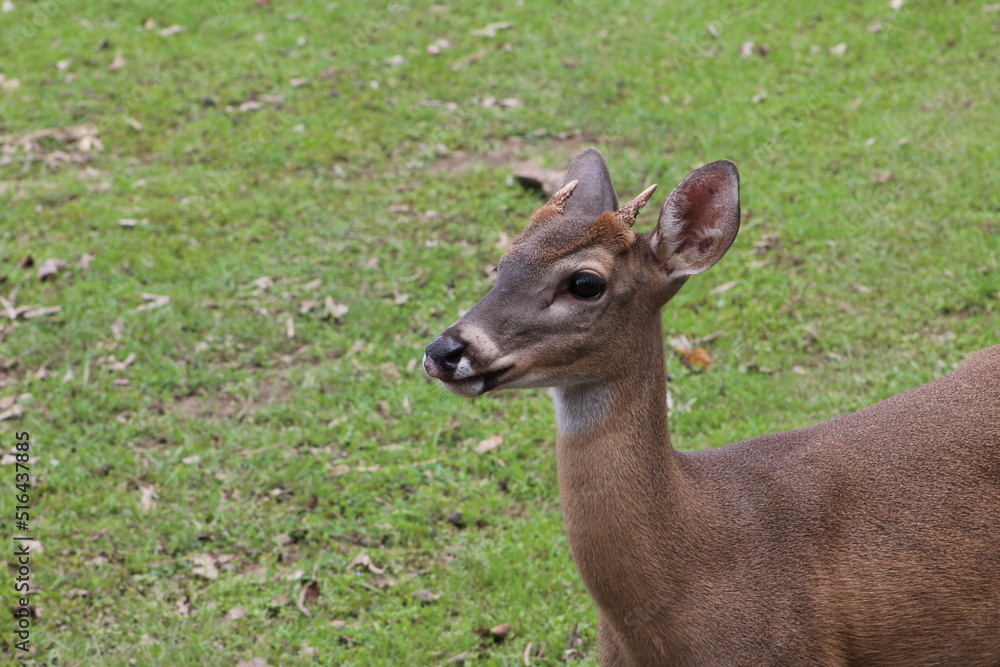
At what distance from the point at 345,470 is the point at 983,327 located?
3717mm

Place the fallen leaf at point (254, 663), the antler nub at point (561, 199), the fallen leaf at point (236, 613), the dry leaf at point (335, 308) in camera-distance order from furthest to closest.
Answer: the dry leaf at point (335, 308)
the fallen leaf at point (236, 613)
the fallen leaf at point (254, 663)
the antler nub at point (561, 199)

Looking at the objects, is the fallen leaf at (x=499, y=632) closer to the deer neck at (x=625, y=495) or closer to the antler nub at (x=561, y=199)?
the deer neck at (x=625, y=495)

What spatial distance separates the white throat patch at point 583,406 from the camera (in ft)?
10.7

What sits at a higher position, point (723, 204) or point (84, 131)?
point (723, 204)

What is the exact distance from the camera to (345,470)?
5.81 m

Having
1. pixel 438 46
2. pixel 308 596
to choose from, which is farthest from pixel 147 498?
pixel 438 46

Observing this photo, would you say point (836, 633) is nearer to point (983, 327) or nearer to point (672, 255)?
point (672, 255)

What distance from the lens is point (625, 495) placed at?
3229mm

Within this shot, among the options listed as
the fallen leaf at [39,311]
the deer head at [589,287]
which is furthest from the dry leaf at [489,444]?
the fallen leaf at [39,311]

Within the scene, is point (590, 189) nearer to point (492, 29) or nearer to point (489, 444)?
point (489, 444)

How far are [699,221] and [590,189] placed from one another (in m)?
0.56

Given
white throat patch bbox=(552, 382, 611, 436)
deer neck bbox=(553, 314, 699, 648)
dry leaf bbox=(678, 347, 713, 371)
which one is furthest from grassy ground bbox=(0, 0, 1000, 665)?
white throat patch bbox=(552, 382, 611, 436)

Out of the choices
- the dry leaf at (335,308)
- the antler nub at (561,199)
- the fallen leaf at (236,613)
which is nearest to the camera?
the antler nub at (561,199)

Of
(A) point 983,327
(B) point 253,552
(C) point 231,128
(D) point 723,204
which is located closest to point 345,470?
(B) point 253,552
